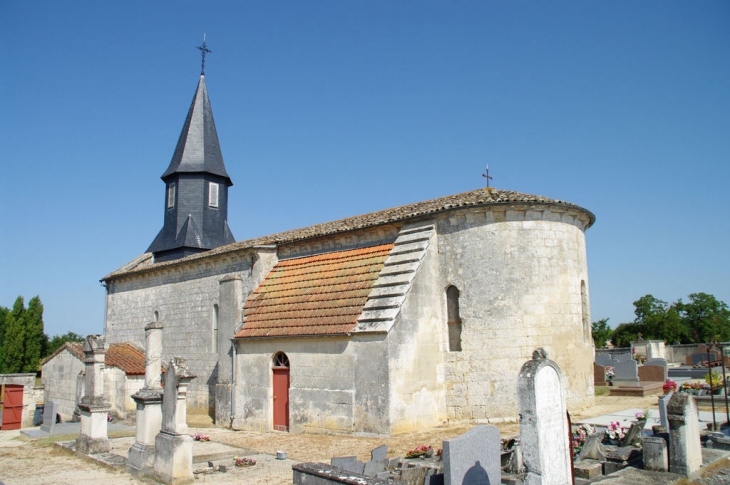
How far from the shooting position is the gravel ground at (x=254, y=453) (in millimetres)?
9812

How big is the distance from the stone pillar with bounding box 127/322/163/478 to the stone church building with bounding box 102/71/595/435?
4533 millimetres

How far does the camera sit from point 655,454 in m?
8.46

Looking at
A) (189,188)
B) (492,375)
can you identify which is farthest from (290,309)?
(189,188)

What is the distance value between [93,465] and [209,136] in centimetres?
2004

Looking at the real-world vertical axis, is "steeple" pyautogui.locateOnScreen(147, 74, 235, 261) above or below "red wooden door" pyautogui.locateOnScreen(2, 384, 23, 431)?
above

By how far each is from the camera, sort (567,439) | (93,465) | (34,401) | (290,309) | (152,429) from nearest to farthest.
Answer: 1. (567,439)
2. (152,429)
3. (93,465)
4. (290,309)
5. (34,401)

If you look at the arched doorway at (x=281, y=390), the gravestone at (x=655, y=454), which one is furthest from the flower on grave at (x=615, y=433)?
the arched doorway at (x=281, y=390)

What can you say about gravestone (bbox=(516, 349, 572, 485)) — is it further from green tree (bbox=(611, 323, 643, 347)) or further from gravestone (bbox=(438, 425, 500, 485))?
green tree (bbox=(611, 323, 643, 347))

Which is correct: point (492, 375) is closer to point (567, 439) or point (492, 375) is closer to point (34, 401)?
point (567, 439)

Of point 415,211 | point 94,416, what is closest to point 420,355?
point 415,211

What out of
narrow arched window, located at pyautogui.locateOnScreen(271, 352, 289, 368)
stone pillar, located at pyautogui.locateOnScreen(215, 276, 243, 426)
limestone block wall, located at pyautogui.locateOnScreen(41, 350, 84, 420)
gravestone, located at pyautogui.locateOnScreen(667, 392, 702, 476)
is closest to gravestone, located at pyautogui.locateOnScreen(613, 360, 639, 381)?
gravestone, located at pyautogui.locateOnScreen(667, 392, 702, 476)

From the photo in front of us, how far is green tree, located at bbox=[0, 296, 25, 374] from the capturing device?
41094mm

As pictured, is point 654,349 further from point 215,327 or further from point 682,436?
point 682,436

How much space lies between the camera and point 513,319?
14164mm
